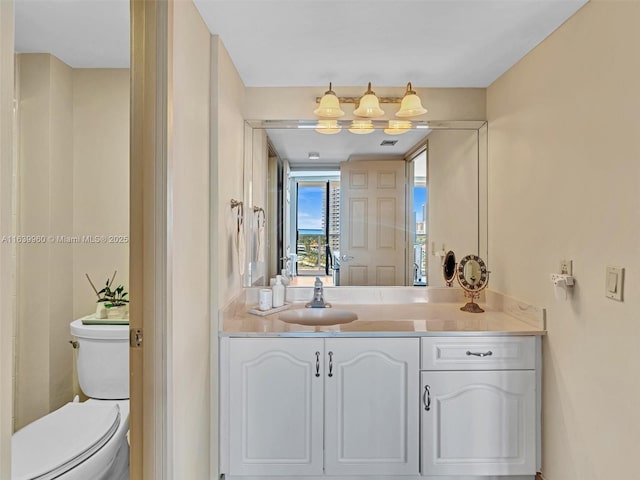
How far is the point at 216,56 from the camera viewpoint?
1806 mm

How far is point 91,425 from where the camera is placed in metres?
1.36

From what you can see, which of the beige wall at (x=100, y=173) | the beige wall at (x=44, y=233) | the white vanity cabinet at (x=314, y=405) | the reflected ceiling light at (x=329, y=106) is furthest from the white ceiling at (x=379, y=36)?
the white vanity cabinet at (x=314, y=405)

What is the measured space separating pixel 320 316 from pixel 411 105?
1.34 m

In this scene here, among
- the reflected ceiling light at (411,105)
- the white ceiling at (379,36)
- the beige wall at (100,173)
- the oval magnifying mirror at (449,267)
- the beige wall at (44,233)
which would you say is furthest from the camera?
the oval magnifying mirror at (449,267)

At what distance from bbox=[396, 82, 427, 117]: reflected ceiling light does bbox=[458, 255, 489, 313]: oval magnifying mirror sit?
92 cm

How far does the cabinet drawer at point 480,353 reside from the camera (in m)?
1.89

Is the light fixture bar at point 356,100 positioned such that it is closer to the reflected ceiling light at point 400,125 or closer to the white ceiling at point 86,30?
the reflected ceiling light at point 400,125

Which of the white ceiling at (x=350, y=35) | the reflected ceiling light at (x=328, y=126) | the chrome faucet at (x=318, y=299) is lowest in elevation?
the chrome faucet at (x=318, y=299)

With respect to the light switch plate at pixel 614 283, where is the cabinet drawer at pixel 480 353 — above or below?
below

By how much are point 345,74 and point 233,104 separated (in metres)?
0.66

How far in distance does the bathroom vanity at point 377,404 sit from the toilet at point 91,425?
1.62 feet

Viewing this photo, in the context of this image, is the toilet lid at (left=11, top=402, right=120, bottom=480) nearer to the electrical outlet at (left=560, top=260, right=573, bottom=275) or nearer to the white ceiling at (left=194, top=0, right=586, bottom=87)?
the white ceiling at (left=194, top=0, right=586, bottom=87)

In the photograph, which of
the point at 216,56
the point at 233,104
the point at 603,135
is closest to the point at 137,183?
the point at 216,56

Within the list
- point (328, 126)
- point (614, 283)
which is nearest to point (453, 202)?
point (328, 126)
